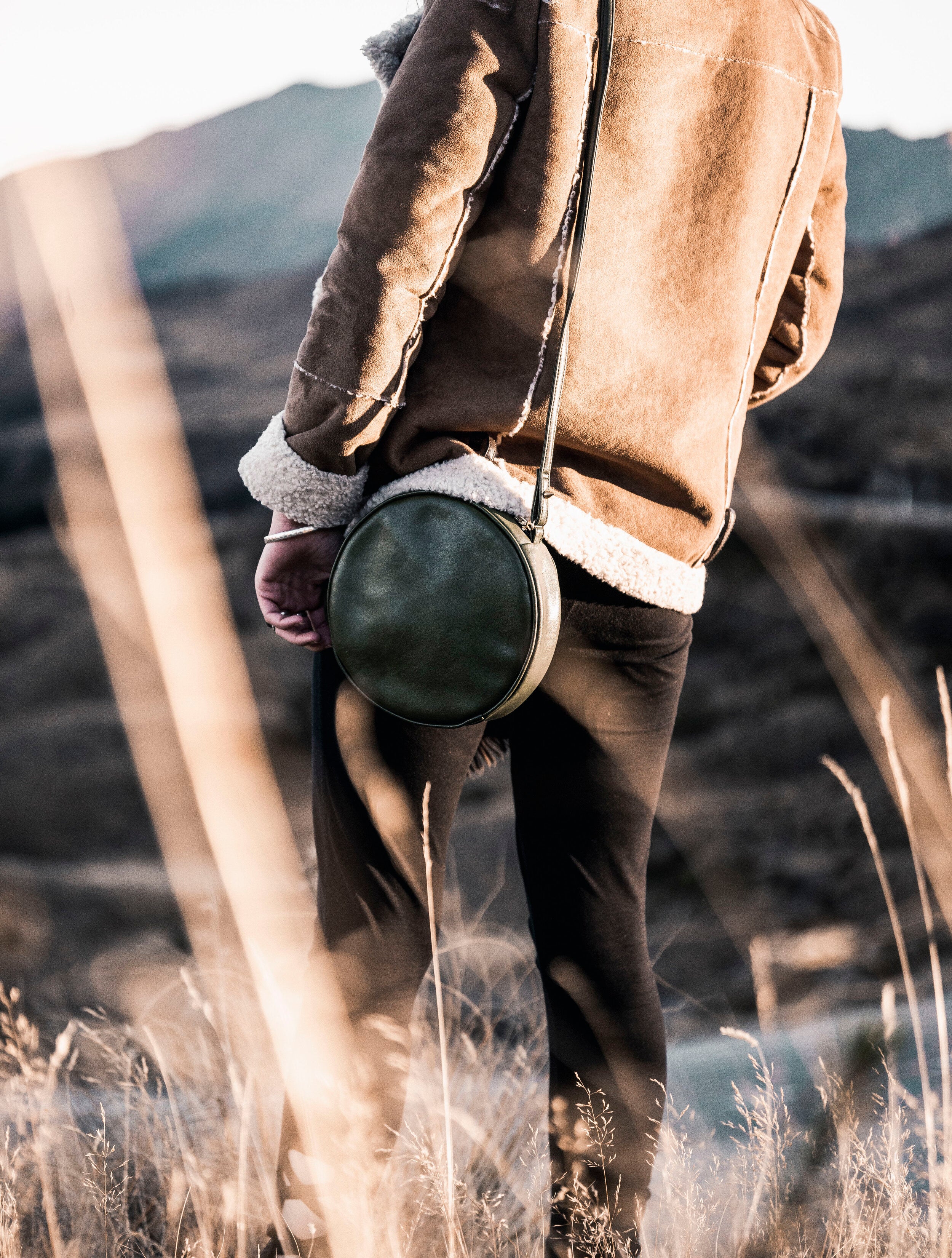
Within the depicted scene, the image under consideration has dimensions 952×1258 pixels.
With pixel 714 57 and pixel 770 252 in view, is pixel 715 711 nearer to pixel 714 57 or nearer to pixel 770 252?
pixel 770 252

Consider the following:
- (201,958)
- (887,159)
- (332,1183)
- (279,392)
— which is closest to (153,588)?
(279,392)

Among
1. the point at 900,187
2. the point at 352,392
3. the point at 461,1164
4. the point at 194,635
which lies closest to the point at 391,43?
the point at 352,392

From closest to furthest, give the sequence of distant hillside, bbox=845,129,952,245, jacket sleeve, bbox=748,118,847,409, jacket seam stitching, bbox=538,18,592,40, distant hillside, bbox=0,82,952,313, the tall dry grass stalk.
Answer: jacket seam stitching, bbox=538,18,592,40 < the tall dry grass stalk < jacket sleeve, bbox=748,118,847,409 < distant hillside, bbox=845,129,952,245 < distant hillside, bbox=0,82,952,313

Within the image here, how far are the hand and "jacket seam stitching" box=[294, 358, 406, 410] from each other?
123mm

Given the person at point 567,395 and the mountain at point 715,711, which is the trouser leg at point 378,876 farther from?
the mountain at point 715,711

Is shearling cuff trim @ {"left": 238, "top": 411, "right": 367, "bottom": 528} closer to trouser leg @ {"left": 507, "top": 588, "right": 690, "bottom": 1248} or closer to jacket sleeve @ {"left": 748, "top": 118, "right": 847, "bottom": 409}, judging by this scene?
trouser leg @ {"left": 507, "top": 588, "right": 690, "bottom": 1248}

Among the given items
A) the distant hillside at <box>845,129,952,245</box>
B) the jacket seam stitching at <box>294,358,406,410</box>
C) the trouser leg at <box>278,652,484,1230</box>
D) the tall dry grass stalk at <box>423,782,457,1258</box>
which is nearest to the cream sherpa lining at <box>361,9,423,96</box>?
the jacket seam stitching at <box>294,358,406,410</box>

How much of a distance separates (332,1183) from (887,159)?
8.22m

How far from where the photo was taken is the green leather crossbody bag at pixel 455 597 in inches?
26.8

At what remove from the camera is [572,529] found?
2.40ft

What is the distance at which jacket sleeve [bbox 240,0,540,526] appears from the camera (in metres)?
0.65

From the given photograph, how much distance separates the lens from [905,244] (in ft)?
22.0

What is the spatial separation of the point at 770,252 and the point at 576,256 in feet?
0.66

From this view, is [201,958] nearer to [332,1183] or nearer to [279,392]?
[332,1183]
